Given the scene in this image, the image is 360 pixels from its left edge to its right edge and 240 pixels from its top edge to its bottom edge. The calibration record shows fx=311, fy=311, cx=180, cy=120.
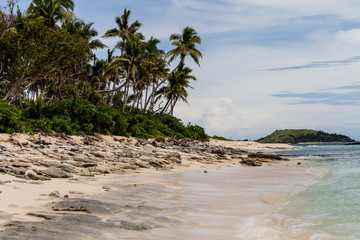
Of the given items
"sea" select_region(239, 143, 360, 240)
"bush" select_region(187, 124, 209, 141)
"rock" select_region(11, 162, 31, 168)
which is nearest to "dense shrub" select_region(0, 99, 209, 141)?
"rock" select_region(11, 162, 31, 168)

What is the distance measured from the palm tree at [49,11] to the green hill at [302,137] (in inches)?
4520

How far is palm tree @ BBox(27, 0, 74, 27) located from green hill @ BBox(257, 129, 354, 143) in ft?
377

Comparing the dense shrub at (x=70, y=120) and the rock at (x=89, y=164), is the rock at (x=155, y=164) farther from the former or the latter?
the dense shrub at (x=70, y=120)

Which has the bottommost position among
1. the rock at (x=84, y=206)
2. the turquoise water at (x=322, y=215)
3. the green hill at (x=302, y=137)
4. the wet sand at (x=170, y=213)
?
the turquoise water at (x=322, y=215)

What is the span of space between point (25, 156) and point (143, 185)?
394 centimetres

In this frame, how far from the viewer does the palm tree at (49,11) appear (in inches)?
1081

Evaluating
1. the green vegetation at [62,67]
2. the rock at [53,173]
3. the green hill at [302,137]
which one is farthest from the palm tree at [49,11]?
the green hill at [302,137]

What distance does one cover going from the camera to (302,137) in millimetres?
132500

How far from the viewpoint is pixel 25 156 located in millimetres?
9031

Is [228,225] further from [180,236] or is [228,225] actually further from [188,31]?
[188,31]

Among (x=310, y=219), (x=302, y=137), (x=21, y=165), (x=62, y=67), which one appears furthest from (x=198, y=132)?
(x=302, y=137)

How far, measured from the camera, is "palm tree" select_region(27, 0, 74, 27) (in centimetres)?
2745

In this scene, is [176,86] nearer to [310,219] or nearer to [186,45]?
[186,45]

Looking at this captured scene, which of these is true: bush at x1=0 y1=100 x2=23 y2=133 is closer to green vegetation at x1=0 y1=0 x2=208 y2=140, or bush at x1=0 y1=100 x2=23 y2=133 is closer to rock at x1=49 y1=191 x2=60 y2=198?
green vegetation at x1=0 y1=0 x2=208 y2=140
